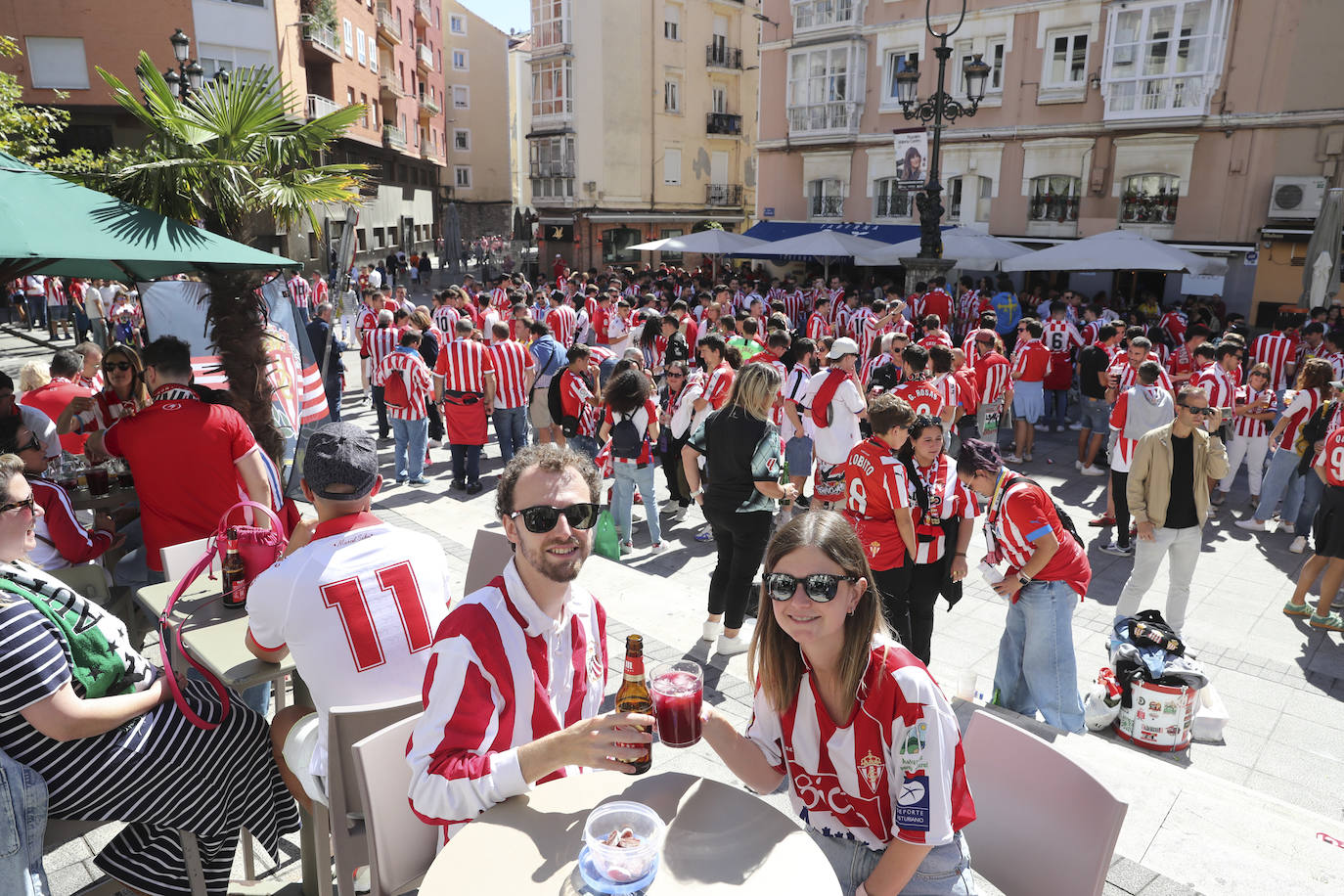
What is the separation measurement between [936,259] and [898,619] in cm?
1178

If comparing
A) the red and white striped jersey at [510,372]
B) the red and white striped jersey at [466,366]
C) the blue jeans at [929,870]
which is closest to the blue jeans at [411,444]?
the red and white striped jersey at [466,366]

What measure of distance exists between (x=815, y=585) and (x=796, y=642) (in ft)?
0.74

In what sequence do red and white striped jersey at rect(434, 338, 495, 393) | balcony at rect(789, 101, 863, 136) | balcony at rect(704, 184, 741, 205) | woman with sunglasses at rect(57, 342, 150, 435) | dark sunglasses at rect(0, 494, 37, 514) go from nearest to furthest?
dark sunglasses at rect(0, 494, 37, 514) < woman with sunglasses at rect(57, 342, 150, 435) < red and white striped jersey at rect(434, 338, 495, 393) < balcony at rect(789, 101, 863, 136) < balcony at rect(704, 184, 741, 205)

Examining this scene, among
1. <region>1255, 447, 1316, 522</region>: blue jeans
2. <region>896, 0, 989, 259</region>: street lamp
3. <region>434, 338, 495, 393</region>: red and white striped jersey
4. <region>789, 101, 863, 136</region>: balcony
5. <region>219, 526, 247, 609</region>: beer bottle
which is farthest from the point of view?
<region>789, 101, 863, 136</region>: balcony

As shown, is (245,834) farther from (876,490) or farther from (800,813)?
(876,490)

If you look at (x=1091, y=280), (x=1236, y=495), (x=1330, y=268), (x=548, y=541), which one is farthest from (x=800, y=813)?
(x=1091, y=280)

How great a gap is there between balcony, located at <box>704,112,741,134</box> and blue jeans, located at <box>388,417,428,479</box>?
111 feet

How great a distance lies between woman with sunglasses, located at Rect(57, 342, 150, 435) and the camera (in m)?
6.04

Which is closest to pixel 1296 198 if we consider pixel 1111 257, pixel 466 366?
pixel 1111 257

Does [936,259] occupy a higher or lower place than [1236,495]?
higher

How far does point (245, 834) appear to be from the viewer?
11.2 feet

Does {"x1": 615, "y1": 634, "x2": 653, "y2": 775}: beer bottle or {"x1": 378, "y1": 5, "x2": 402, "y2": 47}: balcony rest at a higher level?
{"x1": 378, "y1": 5, "x2": 402, "y2": 47}: balcony

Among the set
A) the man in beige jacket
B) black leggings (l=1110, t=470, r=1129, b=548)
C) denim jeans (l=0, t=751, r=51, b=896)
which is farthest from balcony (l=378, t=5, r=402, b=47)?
denim jeans (l=0, t=751, r=51, b=896)

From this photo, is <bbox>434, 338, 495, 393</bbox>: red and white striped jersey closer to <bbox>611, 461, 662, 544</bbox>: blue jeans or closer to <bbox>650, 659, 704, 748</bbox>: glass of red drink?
<bbox>611, 461, 662, 544</bbox>: blue jeans
